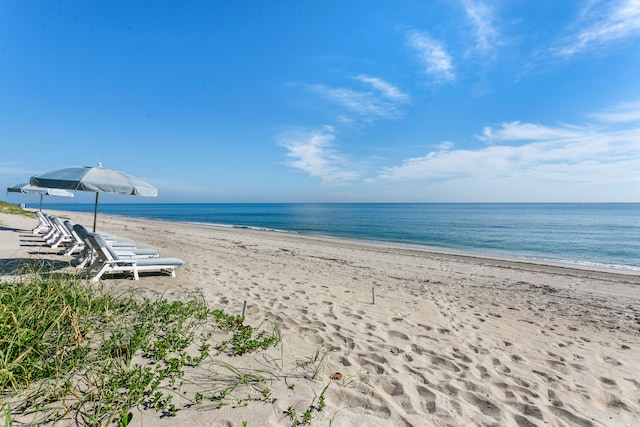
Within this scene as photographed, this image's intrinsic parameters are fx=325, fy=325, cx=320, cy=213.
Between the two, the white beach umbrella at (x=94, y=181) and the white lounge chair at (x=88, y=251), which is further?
the white lounge chair at (x=88, y=251)

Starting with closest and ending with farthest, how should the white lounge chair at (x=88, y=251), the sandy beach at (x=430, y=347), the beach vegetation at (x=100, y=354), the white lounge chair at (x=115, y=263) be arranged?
the beach vegetation at (x=100, y=354), the sandy beach at (x=430, y=347), the white lounge chair at (x=115, y=263), the white lounge chair at (x=88, y=251)

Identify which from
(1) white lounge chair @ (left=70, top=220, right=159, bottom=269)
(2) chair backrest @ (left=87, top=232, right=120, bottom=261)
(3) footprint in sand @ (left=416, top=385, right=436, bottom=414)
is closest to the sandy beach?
(3) footprint in sand @ (left=416, top=385, right=436, bottom=414)

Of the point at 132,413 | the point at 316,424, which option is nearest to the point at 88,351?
the point at 132,413

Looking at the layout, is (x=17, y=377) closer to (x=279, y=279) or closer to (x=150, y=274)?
(x=150, y=274)

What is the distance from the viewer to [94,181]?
6098 millimetres

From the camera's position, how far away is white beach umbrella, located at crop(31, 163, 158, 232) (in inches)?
235

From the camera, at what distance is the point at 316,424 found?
8.05 feet

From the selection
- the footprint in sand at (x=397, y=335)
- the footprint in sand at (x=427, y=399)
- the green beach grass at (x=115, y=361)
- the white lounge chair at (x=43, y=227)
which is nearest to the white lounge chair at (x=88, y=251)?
the green beach grass at (x=115, y=361)

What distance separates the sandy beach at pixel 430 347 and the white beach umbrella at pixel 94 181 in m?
1.82

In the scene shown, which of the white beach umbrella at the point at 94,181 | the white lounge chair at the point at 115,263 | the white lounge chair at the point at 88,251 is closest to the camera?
the white beach umbrella at the point at 94,181

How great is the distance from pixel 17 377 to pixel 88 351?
1.72 feet

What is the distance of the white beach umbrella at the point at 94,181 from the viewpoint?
19.6 feet

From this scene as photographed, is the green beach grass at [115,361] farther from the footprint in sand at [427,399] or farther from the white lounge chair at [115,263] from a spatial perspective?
the white lounge chair at [115,263]

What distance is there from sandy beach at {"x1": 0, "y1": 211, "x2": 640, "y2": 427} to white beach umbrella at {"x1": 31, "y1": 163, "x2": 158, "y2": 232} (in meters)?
1.82
